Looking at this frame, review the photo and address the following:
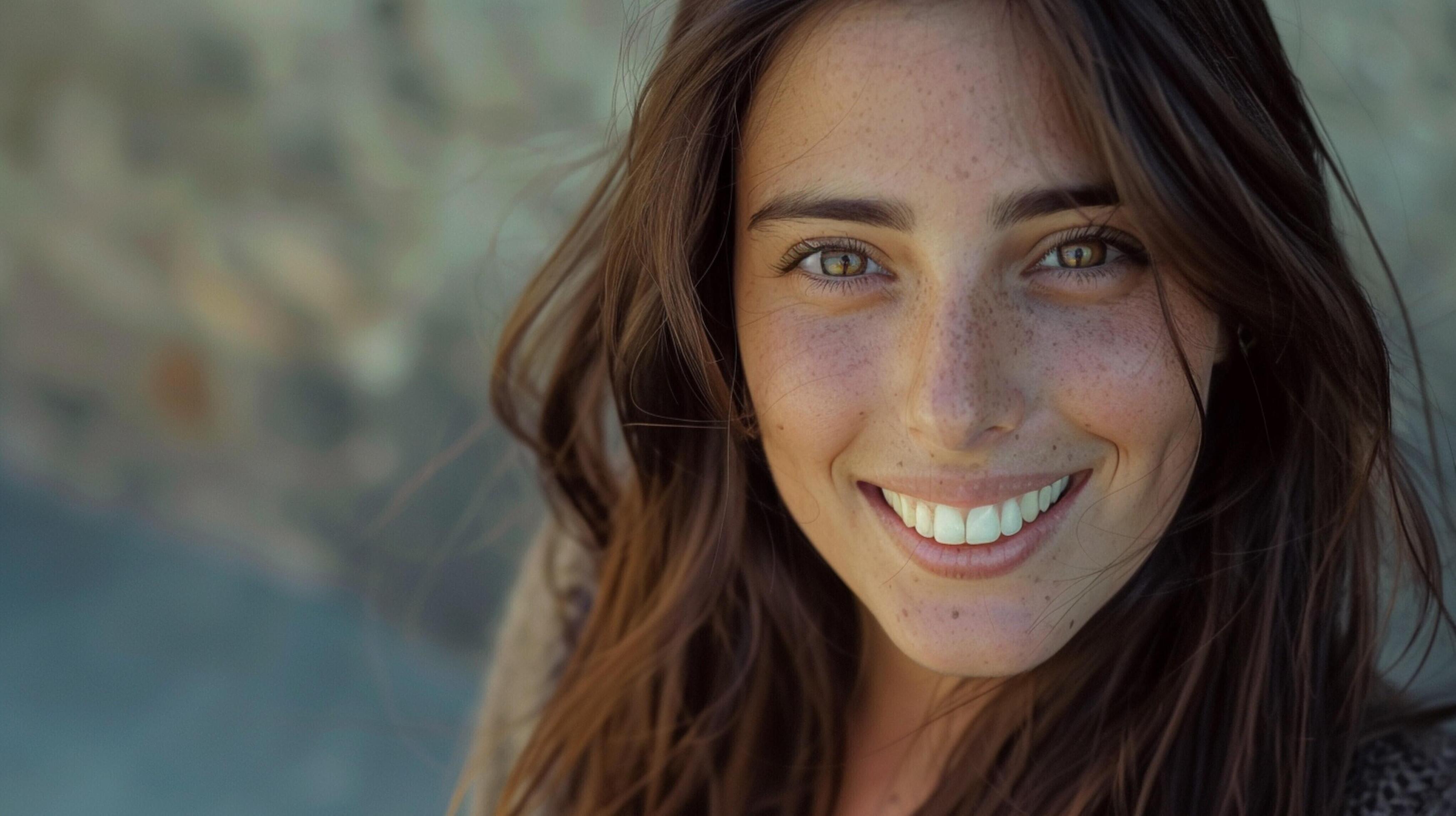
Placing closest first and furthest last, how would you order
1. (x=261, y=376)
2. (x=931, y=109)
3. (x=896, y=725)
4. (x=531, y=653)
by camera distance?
(x=931, y=109), (x=896, y=725), (x=531, y=653), (x=261, y=376)

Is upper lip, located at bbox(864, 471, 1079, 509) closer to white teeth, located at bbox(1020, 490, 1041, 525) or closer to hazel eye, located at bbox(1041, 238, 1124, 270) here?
white teeth, located at bbox(1020, 490, 1041, 525)

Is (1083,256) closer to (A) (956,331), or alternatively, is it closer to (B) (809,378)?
(A) (956,331)

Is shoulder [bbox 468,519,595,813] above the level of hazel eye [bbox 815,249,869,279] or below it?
below

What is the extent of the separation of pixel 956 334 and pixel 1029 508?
21 centimetres

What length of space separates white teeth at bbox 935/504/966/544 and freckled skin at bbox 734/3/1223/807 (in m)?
0.05

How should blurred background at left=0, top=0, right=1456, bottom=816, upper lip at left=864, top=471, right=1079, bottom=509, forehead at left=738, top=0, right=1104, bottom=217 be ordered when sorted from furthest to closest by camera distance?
blurred background at left=0, top=0, right=1456, bottom=816 < upper lip at left=864, top=471, right=1079, bottom=509 < forehead at left=738, top=0, right=1104, bottom=217

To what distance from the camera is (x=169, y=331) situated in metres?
3.12

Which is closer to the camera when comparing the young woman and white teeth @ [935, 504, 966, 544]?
the young woman

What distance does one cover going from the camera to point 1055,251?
1.11m

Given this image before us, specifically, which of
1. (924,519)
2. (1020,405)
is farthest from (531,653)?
(1020,405)

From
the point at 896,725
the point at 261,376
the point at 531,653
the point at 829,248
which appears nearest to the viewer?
the point at 829,248

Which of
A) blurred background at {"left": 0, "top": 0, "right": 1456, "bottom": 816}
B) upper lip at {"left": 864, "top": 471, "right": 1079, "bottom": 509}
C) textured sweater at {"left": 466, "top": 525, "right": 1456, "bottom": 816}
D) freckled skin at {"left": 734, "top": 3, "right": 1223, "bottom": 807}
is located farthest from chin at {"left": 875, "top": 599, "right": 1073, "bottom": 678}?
blurred background at {"left": 0, "top": 0, "right": 1456, "bottom": 816}

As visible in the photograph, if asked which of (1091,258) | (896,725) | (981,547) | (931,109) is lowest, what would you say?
(896,725)

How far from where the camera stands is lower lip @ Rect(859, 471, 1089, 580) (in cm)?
118
